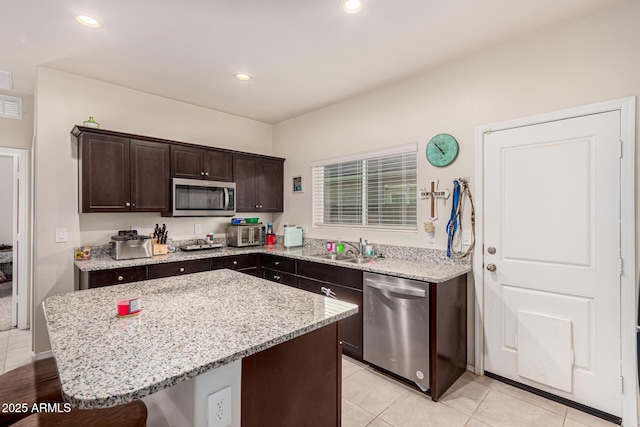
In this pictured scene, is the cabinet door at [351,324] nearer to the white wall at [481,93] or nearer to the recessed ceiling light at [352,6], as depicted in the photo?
the white wall at [481,93]

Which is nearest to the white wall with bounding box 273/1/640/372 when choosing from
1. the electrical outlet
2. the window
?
the window

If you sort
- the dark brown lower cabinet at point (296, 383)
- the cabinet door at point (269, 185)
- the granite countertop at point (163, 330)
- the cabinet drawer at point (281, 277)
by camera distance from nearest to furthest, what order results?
the granite countertop at point (163, 330) → the dark brown lower cabinet at point (296, 383) → the cabinet drawer at point (281, 277) → the cabinet door at point (269, 185)

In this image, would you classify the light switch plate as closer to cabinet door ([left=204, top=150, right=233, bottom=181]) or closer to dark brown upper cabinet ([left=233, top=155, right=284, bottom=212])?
cabinet door ([left=204, top=150, right=233, bottom=181])

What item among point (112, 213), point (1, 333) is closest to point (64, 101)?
point (112, 213)

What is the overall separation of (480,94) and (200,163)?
3.00 meters

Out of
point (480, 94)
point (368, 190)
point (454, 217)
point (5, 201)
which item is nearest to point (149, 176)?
point (368, 190)

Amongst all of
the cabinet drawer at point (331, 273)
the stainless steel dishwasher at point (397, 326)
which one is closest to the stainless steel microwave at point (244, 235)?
the cabinet drawer at point (331, 273)

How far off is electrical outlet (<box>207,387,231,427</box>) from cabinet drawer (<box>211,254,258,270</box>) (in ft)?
8.26

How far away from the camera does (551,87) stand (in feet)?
7.48

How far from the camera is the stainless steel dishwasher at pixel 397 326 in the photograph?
7.58 ft

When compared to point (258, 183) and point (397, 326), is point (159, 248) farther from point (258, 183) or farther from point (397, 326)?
point (397, 326)

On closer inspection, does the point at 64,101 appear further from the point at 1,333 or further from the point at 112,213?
the point at 1,333

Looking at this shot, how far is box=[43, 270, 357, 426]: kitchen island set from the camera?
2.89 ft

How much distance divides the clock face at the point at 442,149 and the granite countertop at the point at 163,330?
73.1 inches
